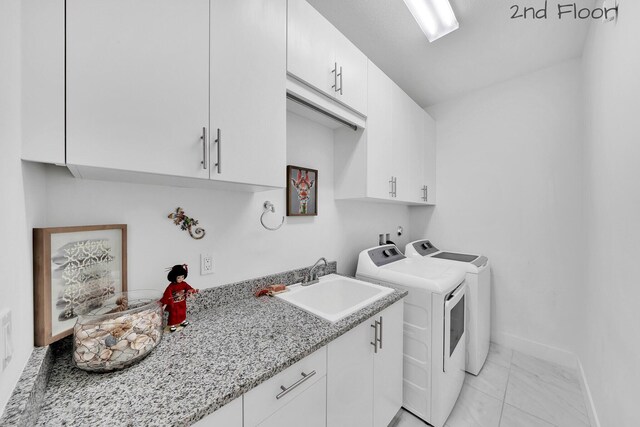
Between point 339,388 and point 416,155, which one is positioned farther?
point 416,155

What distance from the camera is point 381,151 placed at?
5.86 ft

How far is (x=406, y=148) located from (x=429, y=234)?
1181 millimetres

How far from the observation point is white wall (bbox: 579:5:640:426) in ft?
3.17

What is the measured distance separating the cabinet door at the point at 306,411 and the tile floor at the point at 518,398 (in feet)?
3.01

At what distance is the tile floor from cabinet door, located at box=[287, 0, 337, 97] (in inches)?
83.8

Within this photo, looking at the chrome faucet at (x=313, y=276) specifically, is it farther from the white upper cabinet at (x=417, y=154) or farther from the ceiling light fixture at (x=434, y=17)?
the ceiling light fixture at (x=434, y=17)

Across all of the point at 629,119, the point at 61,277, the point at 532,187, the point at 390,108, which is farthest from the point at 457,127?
the point at 61,277

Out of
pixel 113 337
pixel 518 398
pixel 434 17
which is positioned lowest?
pixel 518 398

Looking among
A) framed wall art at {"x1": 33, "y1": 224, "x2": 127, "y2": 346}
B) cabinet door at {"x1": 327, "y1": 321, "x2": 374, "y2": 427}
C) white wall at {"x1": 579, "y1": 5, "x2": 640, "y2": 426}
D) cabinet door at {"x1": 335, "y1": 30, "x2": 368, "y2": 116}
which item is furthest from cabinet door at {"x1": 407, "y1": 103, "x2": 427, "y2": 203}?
framed wall art at {"x1": 33, "y1": 224, "x2": 127, "y2": 346}

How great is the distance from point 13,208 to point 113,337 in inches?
16.6

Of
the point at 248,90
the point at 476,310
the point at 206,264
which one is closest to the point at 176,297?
the point at 206,264

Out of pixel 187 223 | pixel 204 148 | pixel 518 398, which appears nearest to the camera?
pixel 204 148

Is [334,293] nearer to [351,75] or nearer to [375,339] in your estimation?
[375,339]

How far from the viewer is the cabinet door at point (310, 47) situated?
1.18 meters
